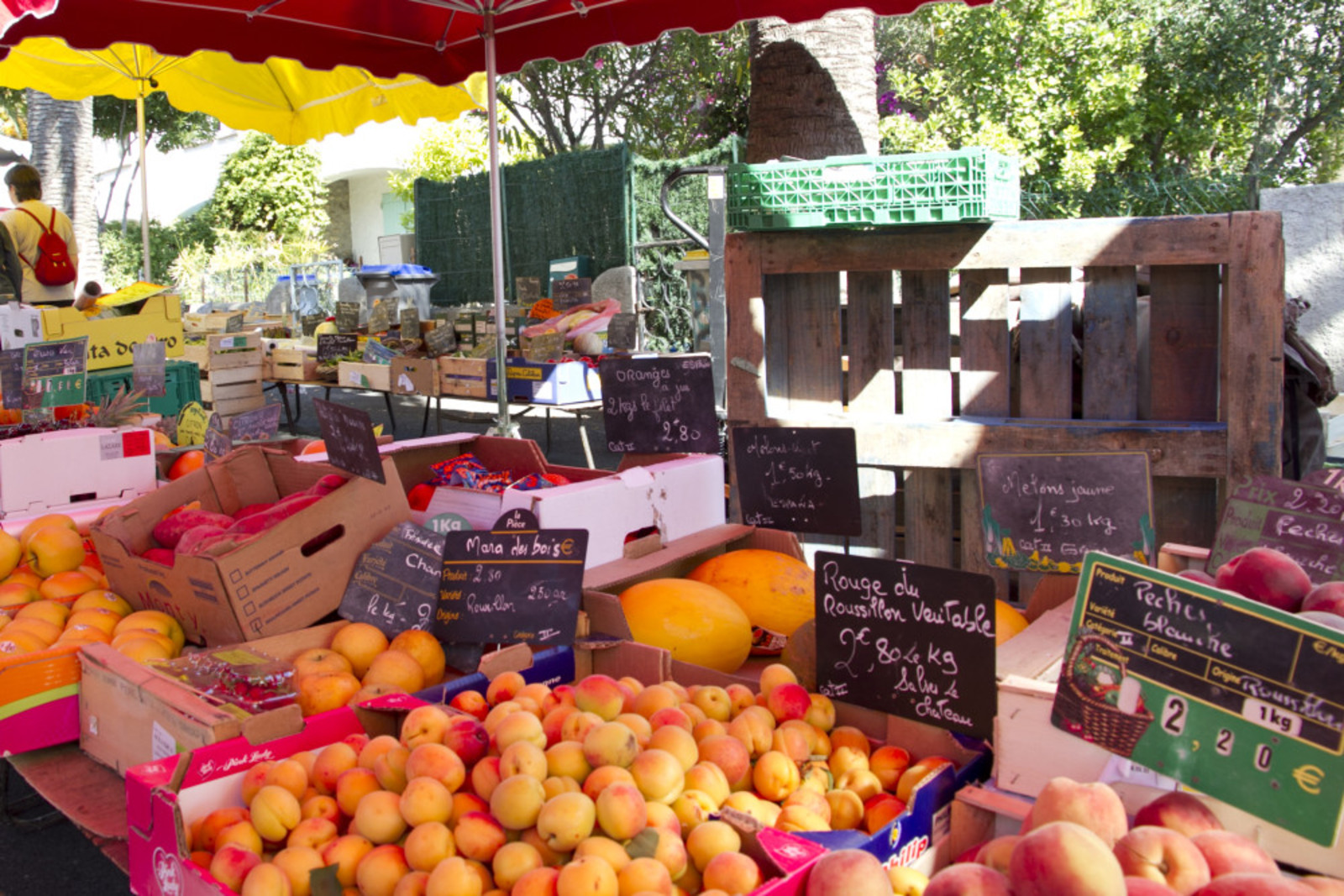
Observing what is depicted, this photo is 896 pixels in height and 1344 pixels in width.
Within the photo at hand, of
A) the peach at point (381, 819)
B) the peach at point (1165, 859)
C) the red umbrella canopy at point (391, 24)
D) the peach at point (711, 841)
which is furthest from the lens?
the red umbrella canopy at point (391, 24)

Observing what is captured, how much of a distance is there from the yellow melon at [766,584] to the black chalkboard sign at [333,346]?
6316 millimetres

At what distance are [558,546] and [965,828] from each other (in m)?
1.17

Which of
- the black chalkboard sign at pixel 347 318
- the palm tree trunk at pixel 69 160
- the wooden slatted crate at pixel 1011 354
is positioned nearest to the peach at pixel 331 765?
the wooden slatted crate at pixel 1011 354

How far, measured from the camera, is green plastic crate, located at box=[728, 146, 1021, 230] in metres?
3.21

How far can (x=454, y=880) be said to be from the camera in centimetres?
147

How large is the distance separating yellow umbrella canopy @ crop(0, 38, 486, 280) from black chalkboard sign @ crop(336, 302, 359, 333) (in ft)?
4.84

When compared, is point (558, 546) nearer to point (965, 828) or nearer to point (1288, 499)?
point (965, 828)

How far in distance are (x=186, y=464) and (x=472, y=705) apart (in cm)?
281

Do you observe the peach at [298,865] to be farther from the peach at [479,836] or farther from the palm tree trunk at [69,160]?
the palm tree trunk at [69,160]

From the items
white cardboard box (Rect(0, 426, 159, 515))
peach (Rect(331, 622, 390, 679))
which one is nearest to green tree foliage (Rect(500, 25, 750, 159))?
white cardboard box (Rect(0, 426, 159, 515))

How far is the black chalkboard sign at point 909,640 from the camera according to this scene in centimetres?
184

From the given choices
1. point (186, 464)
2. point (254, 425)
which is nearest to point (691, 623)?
point (254, 425)

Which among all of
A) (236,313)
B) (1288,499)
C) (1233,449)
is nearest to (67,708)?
(1288,499)

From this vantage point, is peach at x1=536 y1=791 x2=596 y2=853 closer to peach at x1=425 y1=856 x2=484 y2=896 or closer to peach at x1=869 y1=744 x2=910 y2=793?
peach at x1=425 y1=856 x2=484 y2=896
